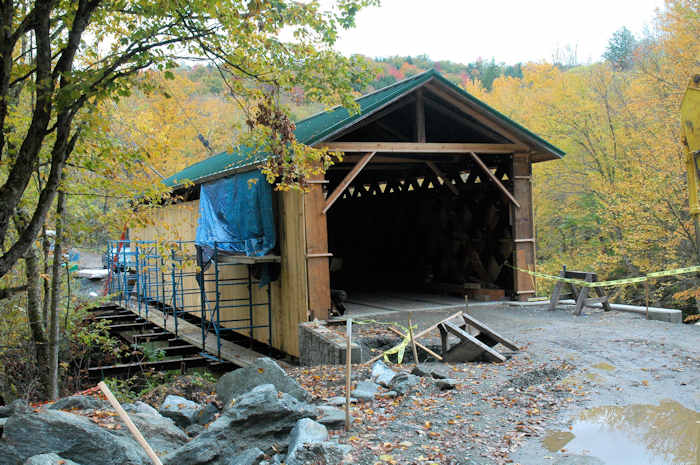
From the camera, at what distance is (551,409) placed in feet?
19.3

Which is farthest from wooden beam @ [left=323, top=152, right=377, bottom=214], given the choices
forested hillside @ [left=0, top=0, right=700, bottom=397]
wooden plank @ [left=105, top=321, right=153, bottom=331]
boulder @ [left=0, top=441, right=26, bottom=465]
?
wooden plank @ [left=105, top=321, right=153, bottom=331]

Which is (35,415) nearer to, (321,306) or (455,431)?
(455,431)

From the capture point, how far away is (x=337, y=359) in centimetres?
848

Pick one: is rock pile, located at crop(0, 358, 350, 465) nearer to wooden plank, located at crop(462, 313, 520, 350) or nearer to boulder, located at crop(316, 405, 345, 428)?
boulder, located at crop(316, 405, 345, 428)

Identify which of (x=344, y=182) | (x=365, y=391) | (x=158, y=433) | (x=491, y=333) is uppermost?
(x=344, y=182)

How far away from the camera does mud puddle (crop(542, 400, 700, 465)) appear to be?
4785 mm

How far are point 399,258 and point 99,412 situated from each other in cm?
1326

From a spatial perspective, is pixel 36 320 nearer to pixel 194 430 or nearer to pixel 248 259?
pixel 248 259

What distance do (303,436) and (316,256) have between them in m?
6.00

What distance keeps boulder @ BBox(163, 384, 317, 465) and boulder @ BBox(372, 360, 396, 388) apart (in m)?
1.51

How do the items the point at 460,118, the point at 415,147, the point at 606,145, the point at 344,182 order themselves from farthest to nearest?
1. the point at 606,145
2. the point at 460,118
3. the point at 415,147
4. the point at 344,182

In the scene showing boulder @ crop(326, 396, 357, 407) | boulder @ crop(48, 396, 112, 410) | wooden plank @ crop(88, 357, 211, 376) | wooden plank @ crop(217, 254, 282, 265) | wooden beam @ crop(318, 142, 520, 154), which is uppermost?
wooden beam @ crop(318, 142, 520, 154)

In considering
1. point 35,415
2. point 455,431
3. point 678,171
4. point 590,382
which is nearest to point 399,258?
point 678,171

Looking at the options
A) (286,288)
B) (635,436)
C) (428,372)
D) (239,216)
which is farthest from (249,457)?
(239,216)
